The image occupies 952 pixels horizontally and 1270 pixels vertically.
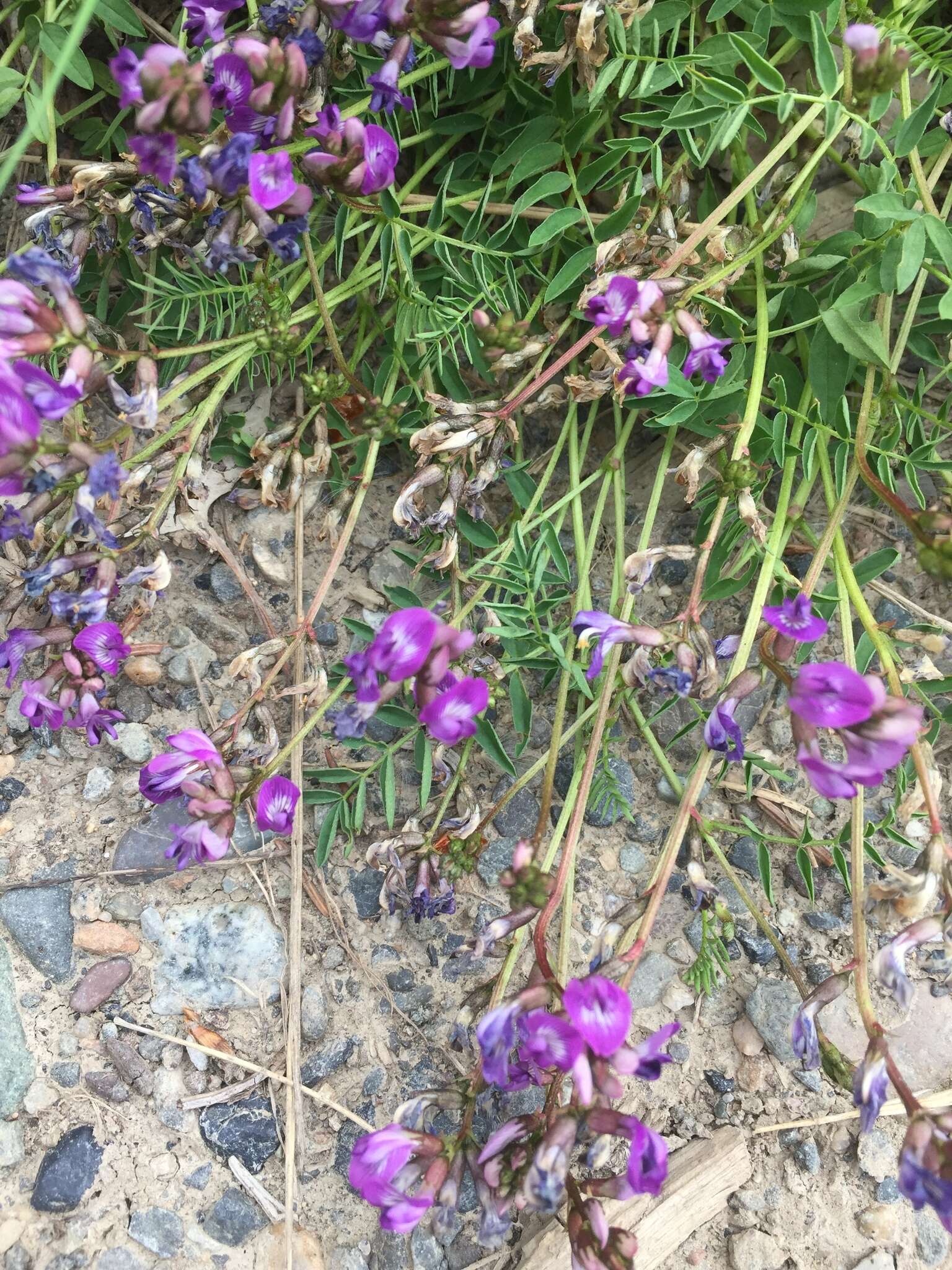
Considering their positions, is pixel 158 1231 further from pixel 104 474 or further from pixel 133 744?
pixel 104 474

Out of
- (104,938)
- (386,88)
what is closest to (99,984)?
(104,938)

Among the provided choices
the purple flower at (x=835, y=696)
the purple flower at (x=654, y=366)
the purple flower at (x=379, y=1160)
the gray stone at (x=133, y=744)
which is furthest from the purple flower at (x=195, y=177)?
the purple flower at (x=379, y=1160)

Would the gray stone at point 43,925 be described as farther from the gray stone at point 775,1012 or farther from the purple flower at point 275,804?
the gray stone at point 775,1012

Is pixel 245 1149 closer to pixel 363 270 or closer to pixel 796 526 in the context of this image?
pixel 796 526

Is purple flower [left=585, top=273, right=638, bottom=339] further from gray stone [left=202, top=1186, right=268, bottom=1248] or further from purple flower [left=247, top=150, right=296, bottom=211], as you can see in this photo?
gray stone [left=202, top=1186, right=268, bottom=1248]

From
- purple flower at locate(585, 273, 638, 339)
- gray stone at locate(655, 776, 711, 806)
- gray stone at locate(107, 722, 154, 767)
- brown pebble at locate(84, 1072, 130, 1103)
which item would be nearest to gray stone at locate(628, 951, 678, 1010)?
gray stone at locate(655, 776, 711, 806)

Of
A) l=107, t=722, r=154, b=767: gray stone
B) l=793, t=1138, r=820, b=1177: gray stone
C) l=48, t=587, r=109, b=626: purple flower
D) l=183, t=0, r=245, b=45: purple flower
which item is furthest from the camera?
l=107, t=722, r=154, b=767: gray stone
